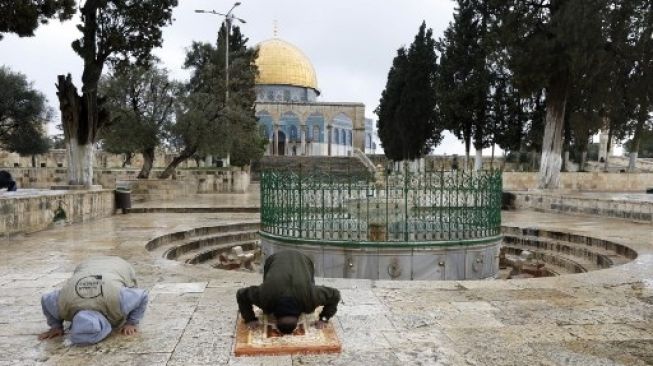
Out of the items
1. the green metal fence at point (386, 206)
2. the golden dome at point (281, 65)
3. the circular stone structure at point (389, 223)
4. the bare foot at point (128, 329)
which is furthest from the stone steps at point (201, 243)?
the golden dome at point (281, 65)

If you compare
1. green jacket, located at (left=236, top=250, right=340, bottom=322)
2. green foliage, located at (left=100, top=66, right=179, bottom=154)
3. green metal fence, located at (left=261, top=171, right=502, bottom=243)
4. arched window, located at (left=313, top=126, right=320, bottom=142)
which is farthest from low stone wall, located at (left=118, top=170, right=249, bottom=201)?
arched window, located at (left=313, top=126, right=320, bottom=142)

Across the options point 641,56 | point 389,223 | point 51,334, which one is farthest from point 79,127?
point 641,56

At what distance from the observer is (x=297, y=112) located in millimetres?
51781

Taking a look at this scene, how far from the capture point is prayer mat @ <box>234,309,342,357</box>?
3.89 metres

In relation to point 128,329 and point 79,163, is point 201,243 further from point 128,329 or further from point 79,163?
point 128,329

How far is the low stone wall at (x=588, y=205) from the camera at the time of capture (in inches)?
533

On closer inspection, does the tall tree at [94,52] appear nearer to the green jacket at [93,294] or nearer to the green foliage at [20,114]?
the green jacket at [93,294]

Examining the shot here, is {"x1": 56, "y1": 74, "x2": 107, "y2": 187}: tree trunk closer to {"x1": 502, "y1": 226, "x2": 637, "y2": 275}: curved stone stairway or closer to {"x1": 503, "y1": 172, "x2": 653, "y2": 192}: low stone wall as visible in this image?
{"x1": 502, "y1": 226, "x2": 637, "y2": 275}: curved stone stairway

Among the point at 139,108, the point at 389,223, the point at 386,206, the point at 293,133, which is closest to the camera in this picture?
the point at 386,206

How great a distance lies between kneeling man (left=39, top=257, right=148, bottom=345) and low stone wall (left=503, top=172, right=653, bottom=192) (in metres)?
25.3

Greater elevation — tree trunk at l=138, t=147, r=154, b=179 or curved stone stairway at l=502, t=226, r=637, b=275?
tree trunk at l=138, t=147, r=154, b=179

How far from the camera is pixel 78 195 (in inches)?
525

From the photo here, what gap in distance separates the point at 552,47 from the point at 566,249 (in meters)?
8.73

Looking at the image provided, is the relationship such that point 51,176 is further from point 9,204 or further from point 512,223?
point 512,223
